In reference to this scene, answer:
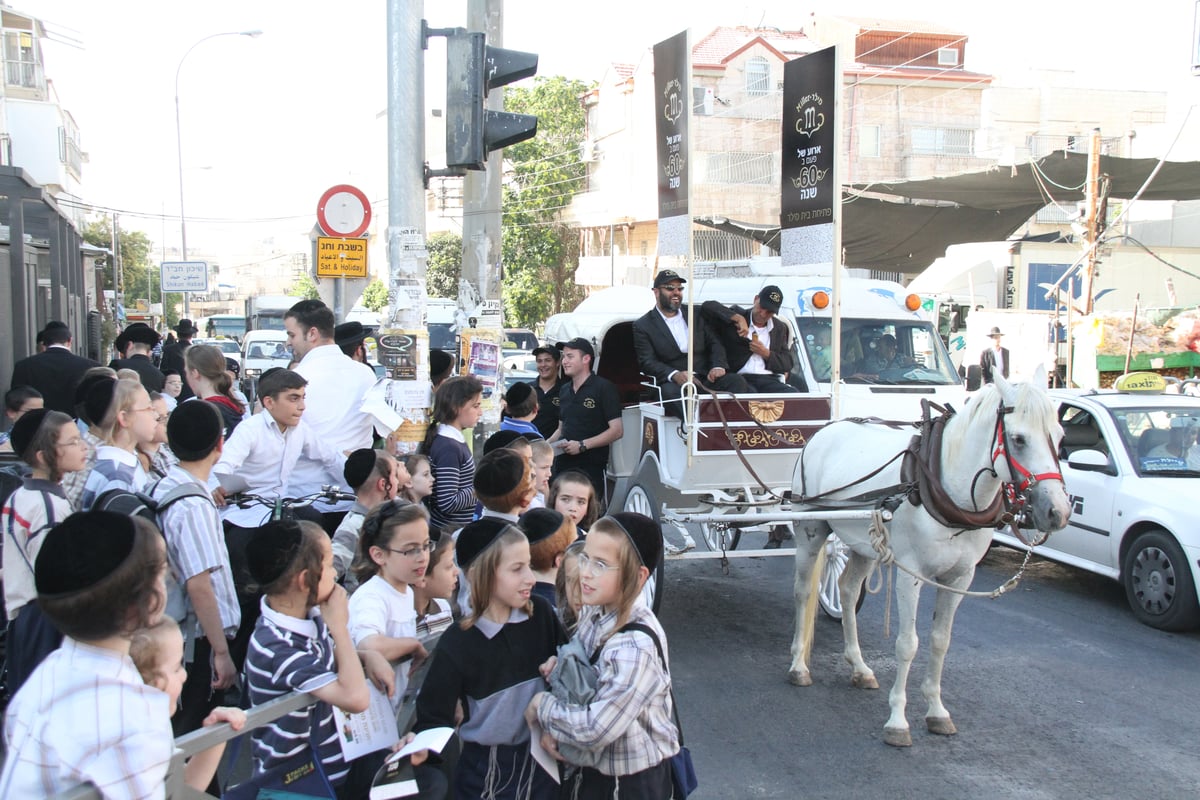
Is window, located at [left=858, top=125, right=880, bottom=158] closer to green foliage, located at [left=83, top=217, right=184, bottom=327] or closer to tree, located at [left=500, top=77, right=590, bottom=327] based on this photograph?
tree, located at [left=500, top=77, right=590, bottom=327]

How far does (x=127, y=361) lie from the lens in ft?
33.2

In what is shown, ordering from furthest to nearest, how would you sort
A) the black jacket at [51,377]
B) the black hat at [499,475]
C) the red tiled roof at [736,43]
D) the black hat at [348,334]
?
the red tiled roof at [736,43], the black jacket at [51,377], the black hat at [348,334], the black hat at [499,475]

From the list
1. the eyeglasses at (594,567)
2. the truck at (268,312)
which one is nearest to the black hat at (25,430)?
the eyeglasses at (594,567)

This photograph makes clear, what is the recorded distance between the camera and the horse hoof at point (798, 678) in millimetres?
6719

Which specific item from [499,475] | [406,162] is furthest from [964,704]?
[406,162]

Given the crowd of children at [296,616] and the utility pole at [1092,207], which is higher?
the utility pole at [1092,207]

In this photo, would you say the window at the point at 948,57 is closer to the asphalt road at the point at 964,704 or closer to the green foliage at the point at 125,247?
the green foliage at the point at 125,247

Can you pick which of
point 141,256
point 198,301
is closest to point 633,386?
point 141,256

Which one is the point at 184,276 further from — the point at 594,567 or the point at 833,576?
the point at 594,567

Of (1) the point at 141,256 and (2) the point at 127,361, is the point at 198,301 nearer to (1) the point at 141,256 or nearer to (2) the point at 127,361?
(1) the point at 141,256

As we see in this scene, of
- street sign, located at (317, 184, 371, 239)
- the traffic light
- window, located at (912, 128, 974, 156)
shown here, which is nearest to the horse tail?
the traffic light

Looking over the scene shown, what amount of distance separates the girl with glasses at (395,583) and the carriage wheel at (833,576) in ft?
16.5

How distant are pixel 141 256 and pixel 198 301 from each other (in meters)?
54.9

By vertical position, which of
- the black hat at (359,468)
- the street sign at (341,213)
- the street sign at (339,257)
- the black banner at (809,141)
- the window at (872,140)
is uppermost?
the window at (872,140)
